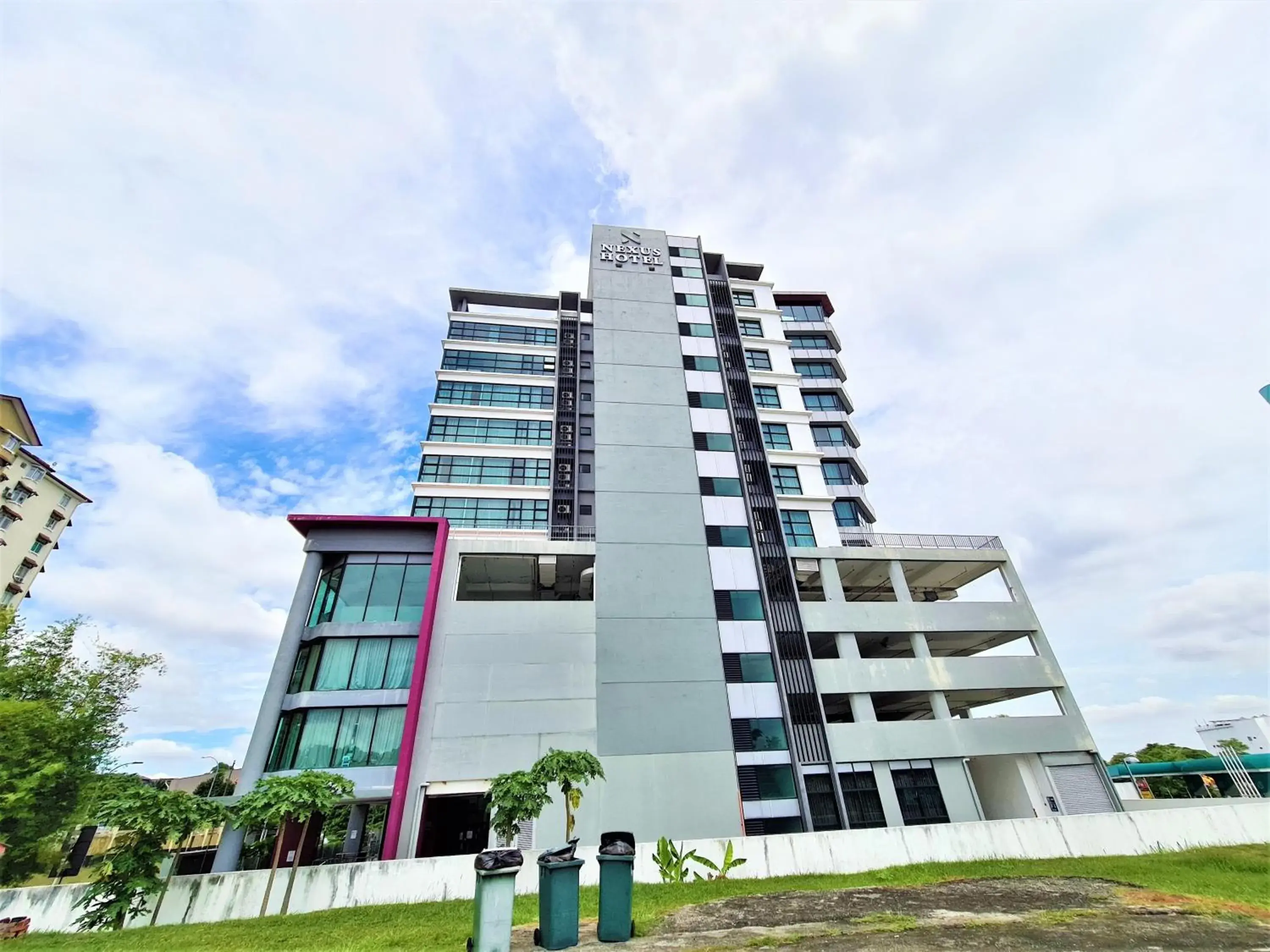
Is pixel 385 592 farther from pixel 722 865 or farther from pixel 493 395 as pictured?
pixel 493 395

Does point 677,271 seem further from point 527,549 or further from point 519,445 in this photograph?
point 527,549

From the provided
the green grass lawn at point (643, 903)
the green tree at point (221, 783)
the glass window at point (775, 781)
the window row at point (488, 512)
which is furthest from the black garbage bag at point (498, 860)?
the green tree at point (221, 783)

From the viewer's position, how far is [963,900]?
12.5 m

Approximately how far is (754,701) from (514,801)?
1235 centimetres

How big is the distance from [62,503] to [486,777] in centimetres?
5951

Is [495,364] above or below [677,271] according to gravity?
below

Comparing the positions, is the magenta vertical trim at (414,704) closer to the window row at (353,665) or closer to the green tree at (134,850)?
the window row at (353,665)

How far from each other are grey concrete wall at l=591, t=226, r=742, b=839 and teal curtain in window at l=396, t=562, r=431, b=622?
7913 millimetres

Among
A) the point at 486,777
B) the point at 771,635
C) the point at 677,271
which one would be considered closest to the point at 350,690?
the point at 486,777

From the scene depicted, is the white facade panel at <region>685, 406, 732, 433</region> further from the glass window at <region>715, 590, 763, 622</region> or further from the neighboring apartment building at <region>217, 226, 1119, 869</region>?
the glass window at <region>715, 590, 763, 622</region>

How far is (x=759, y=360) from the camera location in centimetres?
3988

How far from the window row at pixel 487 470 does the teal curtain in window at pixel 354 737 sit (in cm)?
1588

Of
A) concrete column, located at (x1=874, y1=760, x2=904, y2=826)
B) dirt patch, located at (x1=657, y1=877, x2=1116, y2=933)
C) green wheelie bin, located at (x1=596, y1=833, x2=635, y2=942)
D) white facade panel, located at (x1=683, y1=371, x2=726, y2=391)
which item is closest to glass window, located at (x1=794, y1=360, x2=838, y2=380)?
white facade panel, located at (x1=683, y1=371, x2=726, y2=391)

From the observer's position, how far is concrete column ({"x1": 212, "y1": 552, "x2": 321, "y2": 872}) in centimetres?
1903
